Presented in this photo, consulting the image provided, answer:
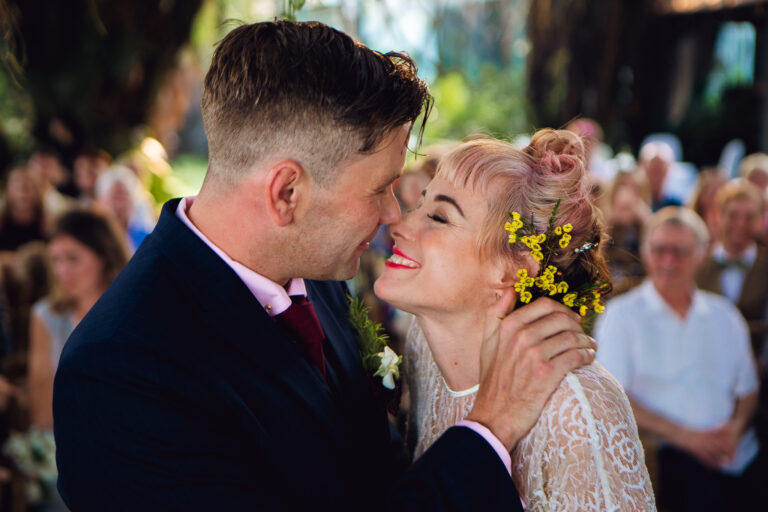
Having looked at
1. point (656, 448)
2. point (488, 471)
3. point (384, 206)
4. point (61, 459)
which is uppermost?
point (384, 206)

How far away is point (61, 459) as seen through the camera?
1.57m

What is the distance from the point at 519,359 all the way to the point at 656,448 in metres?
2.68

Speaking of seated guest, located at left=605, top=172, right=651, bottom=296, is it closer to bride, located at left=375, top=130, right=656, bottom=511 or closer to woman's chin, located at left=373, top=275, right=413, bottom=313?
bride, located at left=375, top=130, right=656, bottom=511

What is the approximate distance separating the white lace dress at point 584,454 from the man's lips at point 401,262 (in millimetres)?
542

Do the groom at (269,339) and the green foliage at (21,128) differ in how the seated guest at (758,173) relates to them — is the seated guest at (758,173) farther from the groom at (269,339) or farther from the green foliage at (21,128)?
the green foliage at (21,128)

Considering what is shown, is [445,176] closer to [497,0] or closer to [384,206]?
[384,206]

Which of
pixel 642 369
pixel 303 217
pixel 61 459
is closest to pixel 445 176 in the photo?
pixel 303 217

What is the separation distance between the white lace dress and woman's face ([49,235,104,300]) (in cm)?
280

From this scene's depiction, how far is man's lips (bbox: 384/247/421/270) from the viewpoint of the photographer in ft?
6.95

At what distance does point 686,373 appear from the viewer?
4.14 m


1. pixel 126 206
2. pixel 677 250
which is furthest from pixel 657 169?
pixel 126 206

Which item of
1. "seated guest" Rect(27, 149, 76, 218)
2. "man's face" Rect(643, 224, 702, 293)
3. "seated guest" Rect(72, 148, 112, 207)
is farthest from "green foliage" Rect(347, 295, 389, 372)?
"seated guest" Rect(72, 148, 112, 207)

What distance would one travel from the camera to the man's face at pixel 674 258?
424 centimetres

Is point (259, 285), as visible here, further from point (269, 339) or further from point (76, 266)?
point (76, 266)
